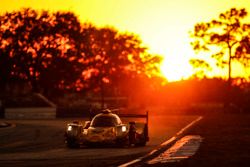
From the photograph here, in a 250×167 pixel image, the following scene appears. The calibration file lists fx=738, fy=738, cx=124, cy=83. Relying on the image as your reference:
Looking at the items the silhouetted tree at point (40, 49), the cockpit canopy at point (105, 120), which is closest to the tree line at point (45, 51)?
the silhouetted tree at point (40, 49)

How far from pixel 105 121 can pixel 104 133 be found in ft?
2.51

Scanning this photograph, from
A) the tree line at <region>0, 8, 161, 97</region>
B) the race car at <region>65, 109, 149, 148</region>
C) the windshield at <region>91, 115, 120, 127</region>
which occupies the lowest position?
the race car at <region>65, 109, 149, 148</region>

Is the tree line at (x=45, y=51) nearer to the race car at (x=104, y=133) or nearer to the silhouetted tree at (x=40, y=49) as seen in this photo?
the silhouetted tree at (x=40, y=49)

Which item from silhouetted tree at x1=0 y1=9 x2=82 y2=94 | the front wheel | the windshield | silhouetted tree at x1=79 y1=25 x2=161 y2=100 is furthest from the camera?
silhouetted tree at x1=79 y1=25 x2=161 y2=100

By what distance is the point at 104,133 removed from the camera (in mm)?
26359

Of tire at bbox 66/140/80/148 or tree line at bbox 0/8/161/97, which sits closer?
tire at bbox 66/140/80/148

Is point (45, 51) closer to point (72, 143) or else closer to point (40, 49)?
point (40, 49)

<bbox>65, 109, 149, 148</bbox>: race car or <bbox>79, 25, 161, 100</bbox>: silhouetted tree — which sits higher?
<bbox>79, 25, 161, 100</bbox>: silhouetted tree

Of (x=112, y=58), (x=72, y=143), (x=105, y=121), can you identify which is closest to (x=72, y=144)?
(x=72, y=143)

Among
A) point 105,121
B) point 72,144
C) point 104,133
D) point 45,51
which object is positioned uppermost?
point 45,51

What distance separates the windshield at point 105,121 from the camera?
26859 mm

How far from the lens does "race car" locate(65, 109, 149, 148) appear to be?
26234 mm

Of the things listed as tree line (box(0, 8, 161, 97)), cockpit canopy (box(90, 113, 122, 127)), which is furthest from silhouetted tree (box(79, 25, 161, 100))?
cockpit canopy (box(90, 113, 122, 127))

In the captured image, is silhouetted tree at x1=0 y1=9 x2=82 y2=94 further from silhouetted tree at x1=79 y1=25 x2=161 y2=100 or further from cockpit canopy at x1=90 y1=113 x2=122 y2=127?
cockpit canopy at x1=90 y1=113 x2=122 y2=127
